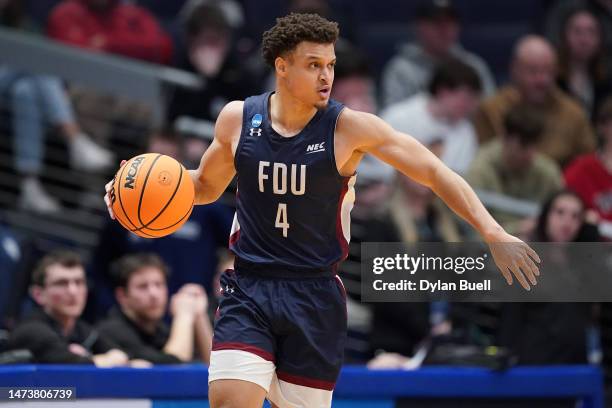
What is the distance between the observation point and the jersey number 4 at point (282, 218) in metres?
5.61

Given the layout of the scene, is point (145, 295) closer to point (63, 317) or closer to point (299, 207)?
point (63, 317)

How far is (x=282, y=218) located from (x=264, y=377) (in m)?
0.70

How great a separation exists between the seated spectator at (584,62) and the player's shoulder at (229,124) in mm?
5854

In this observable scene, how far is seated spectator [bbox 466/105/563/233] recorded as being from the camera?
9633 millimetres

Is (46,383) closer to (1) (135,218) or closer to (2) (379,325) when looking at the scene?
(1) (135,218)

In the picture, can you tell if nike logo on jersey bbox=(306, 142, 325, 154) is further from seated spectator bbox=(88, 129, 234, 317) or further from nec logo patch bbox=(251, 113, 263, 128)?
seated spectator bbox=(88, 129, 234, 317)

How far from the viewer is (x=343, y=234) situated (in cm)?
576

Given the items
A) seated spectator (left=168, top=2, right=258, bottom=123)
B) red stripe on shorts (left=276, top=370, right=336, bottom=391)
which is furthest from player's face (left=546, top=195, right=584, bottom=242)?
red stripe on shorts (left=276, top=370, right=336, bottom=391)

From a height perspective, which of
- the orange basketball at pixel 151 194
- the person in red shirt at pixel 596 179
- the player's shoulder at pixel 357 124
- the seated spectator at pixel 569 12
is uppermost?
the seated spectator at pixel 569 12

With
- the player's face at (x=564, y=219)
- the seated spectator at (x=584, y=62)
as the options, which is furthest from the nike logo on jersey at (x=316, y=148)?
the seated spectator at (x=584, y=62)

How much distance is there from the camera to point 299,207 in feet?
18.4

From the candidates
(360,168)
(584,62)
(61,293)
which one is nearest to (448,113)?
(360,168)

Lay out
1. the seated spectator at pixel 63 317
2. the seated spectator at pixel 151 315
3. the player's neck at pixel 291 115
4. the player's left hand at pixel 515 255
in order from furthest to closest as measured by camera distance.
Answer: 1. the seated spectator at pixel 151 315
2. the seated spectator at pixel 63 317
3. the player's neck at pixel 291 115
4. the player's left hand at pixel 515 255

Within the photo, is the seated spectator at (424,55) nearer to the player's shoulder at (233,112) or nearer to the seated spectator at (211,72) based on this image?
the seated spectator at (211,72)
